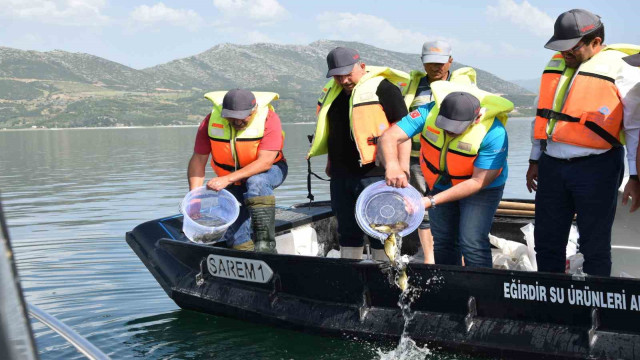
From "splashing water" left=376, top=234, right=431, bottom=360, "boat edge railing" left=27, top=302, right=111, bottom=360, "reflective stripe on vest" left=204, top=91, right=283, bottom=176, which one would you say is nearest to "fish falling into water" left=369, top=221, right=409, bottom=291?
"splashing water" left=376, top=234, right=431, bottom=360

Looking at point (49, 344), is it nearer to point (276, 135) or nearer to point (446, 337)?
point (276, 135)

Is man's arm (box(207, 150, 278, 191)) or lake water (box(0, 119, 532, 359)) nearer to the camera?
lake water (box(0, 119, 532, 359))

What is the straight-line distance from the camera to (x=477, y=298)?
4676 millimetres

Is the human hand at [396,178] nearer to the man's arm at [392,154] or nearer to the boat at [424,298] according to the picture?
the man's arm at [392,154]

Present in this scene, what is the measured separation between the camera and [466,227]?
485 centimetres

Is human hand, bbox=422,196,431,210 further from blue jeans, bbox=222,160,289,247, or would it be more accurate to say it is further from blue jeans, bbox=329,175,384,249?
blue jeans, bbox=222,160,289,247

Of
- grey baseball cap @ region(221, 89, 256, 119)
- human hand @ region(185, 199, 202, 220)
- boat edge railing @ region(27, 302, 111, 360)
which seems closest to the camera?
boat edge railing @ region(27, 302, 111, 360)

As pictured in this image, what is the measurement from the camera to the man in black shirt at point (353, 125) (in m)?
5.26

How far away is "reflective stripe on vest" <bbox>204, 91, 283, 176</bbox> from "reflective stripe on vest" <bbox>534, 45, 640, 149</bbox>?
2.50 meters

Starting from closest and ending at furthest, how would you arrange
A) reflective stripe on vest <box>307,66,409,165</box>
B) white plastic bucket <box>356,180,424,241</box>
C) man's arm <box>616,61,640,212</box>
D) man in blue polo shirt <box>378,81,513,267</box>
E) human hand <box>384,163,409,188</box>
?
man's arm <box>616,61,640,212</box>, human hand <box>384,163,409,188</box>, man in blue polo shirt <box>378,81,513,267</box>, white plastic bucket <box>356,180,424,241</box>, reflective stripe on vest <box>307,66,409,165</box>

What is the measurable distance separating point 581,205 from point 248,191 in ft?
8.68

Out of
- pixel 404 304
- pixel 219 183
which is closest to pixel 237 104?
pixel 219 183

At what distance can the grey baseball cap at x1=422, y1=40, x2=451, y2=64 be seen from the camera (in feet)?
19.3

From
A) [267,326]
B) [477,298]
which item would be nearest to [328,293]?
[267,326]
